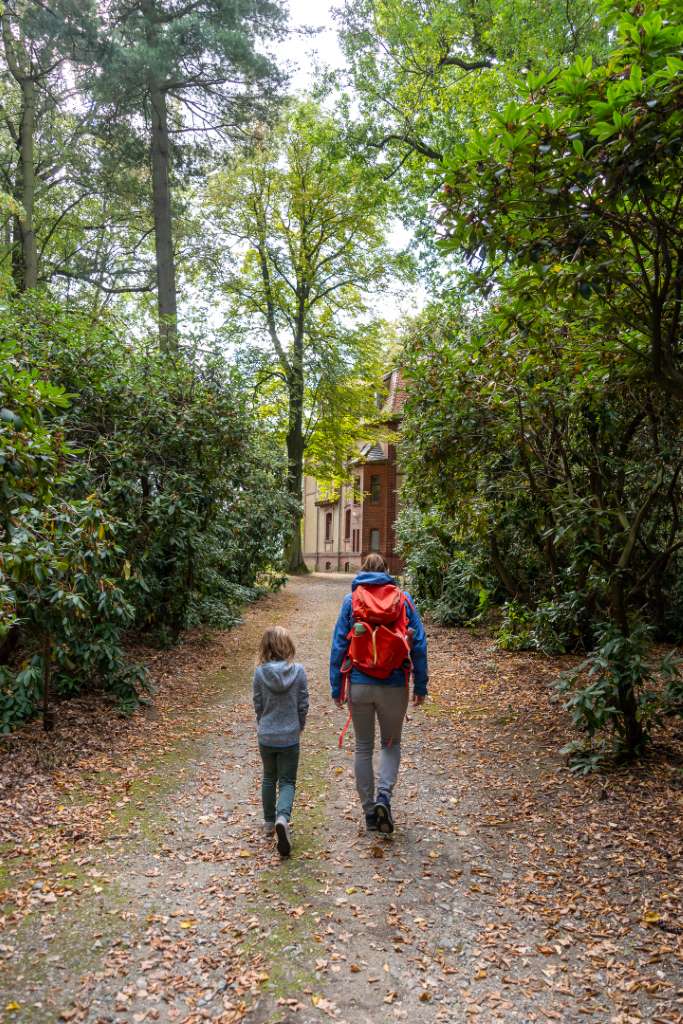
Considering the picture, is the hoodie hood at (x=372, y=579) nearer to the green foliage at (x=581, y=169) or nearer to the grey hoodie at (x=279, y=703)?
the grey hoodie at (x=279, y=703)

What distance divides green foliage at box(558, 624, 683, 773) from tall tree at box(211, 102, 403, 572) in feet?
67.7

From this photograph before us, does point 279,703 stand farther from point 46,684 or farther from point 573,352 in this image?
point 573,352

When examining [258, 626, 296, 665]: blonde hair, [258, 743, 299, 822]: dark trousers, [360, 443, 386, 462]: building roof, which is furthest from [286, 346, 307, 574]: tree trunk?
[258, 743, 299, 822]: dark trousers

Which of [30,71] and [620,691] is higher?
[30,71]

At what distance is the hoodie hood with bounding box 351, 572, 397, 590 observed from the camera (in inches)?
213

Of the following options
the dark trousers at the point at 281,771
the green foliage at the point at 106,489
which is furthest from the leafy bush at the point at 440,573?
the dark trousers at the point at 281,771

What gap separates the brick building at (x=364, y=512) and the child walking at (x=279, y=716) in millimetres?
29871

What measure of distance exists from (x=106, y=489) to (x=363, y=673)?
187 inches

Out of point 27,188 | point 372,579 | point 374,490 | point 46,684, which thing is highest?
point 27,188

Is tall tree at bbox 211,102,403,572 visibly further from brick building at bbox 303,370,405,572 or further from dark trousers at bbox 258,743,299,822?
dark trousers at bbox 258,743,299,822

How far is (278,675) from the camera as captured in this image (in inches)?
206

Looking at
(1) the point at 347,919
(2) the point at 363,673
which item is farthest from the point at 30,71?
(1) the point at 347,919

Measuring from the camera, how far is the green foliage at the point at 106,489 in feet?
15.2

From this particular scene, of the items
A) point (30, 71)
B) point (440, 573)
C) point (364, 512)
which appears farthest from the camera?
point (364, 512)
